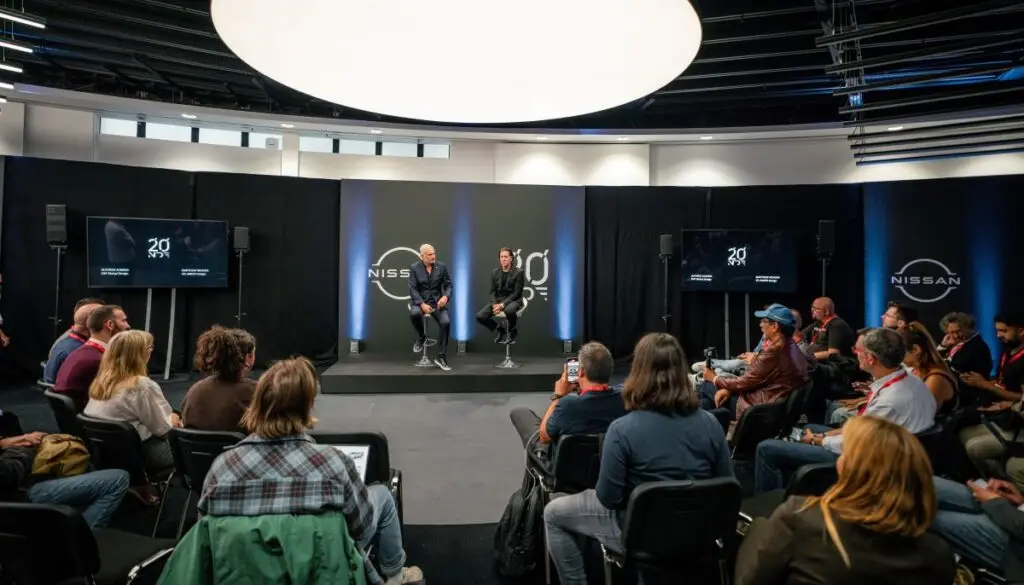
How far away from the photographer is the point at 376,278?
7676mm

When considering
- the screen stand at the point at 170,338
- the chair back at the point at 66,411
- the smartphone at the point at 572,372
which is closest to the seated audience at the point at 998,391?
the smartphone at the point at 572,372

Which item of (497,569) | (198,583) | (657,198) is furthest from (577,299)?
(198,583)

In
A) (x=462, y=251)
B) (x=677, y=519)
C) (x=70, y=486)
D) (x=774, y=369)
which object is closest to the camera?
(x=677, y=519)

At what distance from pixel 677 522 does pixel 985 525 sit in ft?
3.73

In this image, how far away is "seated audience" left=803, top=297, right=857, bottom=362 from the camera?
4840mm

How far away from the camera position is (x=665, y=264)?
303 inches

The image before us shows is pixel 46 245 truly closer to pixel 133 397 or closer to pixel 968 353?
pixel 133 397

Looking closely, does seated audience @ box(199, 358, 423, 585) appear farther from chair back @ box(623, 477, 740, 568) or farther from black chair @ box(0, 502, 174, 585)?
chair back @ box(623, 477, 740, 568)

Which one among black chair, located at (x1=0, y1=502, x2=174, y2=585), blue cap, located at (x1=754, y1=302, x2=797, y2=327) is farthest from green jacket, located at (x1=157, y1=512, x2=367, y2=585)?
blue cap, located at (x1=754, y1=302, x2=797, y2=327)

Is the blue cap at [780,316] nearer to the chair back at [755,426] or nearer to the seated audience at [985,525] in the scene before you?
the chair back at [755,426]

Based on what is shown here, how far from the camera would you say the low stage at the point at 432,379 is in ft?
20.0

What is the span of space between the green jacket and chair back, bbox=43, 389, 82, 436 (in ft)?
5.84

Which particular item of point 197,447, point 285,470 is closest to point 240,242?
point 197,447

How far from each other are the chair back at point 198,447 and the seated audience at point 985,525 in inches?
105
